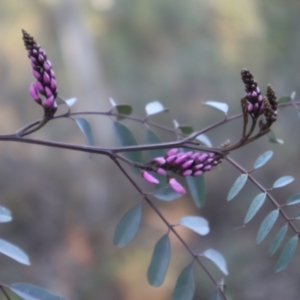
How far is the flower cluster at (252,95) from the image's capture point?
0.46 meters

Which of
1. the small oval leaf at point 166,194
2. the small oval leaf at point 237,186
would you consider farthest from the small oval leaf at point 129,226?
the small oval leaf at point 237,186

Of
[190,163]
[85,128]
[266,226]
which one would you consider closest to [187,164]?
[190,163]

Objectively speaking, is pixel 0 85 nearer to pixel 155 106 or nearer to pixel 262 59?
pixel 262 59

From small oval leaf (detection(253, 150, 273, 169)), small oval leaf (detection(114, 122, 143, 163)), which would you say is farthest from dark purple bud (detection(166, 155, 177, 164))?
small oval leaf (detection(114, 122, 143, 163))

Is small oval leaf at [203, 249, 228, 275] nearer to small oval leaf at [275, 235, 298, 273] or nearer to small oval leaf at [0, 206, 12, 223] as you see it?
small oval leaf at [275, 235, 298, 273]

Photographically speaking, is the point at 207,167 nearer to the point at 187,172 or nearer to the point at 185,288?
the point at 187,172

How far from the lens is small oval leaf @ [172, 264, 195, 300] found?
0.57 meters

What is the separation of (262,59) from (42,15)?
75.7 inches

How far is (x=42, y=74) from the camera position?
52cm

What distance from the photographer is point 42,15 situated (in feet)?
12.8

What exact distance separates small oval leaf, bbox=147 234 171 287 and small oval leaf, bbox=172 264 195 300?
0.08 ft

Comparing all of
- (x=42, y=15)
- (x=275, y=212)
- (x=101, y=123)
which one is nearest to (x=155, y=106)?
(x=275, y=212)

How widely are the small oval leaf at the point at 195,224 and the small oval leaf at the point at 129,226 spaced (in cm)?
6

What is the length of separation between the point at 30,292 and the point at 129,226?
0.18 meters
